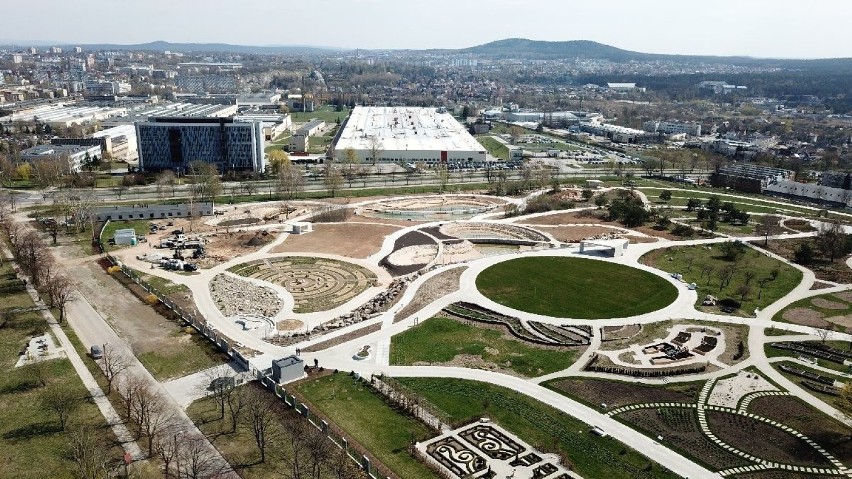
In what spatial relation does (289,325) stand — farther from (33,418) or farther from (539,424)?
(539,424)

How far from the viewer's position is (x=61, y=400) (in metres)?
36.0

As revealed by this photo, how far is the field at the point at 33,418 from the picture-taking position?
3106cm

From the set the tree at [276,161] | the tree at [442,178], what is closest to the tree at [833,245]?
the tree at [442,178]

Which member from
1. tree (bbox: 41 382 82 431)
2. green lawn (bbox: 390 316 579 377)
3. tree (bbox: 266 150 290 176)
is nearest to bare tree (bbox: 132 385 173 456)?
tree (bbox: 41 382 82 431)

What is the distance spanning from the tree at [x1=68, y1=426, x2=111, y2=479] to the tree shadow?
1.35m

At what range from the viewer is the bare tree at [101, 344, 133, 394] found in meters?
38.7

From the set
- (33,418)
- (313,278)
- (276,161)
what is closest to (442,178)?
(276,161)

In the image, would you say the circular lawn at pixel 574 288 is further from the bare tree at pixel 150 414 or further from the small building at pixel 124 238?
the small building at pixel 124 238

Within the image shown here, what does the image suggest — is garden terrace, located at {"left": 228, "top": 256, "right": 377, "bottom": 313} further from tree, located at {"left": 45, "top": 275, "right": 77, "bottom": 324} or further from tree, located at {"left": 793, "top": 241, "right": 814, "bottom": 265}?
tree, located at {"left": 793, "top": 241, "right": 814, "bottom": 265}

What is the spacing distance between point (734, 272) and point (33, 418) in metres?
62.0

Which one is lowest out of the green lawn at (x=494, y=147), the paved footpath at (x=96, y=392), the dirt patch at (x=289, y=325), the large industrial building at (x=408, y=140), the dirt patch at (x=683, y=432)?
the dirt patch at (x=289, y=325)

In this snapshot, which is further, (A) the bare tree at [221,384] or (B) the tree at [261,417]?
(A) the bare tree at [221,384]

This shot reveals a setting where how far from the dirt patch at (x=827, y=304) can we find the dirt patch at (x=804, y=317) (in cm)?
199

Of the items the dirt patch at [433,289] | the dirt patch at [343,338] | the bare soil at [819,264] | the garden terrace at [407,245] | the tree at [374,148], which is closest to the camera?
the dirt patch at [343,338]
